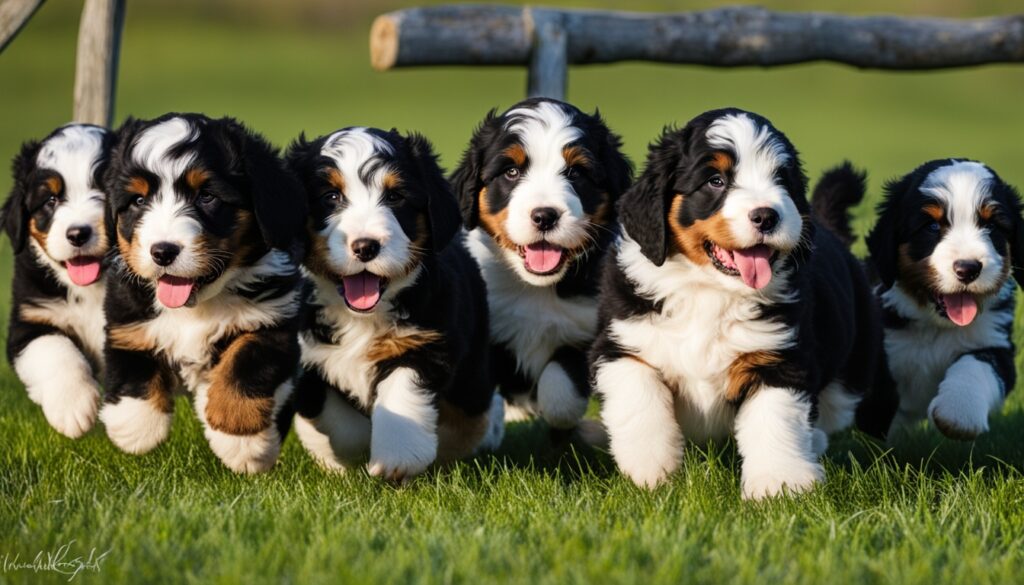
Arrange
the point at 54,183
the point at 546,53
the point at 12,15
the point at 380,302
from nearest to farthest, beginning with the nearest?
the point at 380,302
the point at 54,183
the point at 12,15
the point at 546,53

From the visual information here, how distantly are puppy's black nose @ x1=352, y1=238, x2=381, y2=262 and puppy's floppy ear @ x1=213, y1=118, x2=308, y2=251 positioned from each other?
0.73ft

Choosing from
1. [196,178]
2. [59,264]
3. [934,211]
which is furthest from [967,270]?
[59,264]

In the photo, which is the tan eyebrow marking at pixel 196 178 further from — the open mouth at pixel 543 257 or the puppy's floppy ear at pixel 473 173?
the open mouth at pixel 543 257

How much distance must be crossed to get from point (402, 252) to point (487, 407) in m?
1.00

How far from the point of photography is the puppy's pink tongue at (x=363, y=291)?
4891mm

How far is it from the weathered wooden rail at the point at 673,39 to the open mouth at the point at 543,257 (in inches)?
134

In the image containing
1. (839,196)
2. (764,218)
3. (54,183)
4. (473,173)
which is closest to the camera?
(764,218)

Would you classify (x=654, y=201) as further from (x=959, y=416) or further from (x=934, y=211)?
(x=959, y=416)

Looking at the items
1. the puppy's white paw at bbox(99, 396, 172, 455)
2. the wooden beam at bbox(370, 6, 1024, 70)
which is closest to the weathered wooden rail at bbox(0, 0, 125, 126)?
the wooden beam at bbox(370, 6, 1024, 70)

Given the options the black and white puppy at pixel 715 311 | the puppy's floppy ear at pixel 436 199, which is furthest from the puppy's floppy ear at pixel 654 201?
the puppy's floppy ear at pixel 436 199

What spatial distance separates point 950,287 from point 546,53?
3864mm

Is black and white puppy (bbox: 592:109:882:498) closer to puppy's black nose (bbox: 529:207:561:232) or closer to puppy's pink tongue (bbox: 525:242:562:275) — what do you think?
puppy's black nose (bbox: 529:207:561:232)

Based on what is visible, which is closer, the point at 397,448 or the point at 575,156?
the point at 397,448

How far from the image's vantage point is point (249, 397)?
480 cm
